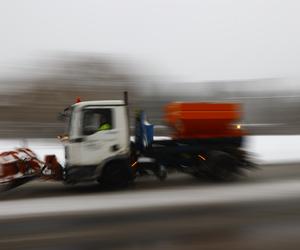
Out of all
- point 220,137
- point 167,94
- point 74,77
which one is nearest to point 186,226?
point 220,137

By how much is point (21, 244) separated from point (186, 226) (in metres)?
2.33

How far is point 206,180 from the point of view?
11.5m

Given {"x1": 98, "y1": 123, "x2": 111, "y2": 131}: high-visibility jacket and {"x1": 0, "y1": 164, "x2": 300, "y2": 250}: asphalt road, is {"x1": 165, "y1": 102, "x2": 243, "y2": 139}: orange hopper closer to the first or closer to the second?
{"x1": 0, "y1": 164, "x2": 300, "y2": 250}: asphalt road

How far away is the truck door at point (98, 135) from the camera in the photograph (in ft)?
32.5

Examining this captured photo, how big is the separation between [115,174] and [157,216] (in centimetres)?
272

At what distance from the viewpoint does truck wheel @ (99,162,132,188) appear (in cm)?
1018

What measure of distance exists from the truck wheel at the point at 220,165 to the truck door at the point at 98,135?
2339mm

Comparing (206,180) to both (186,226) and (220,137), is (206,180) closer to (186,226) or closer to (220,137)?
(220,137)

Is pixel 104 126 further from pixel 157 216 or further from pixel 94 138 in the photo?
pixel 157 216

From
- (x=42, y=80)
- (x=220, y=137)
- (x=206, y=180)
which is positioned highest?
(x=42, y=80)

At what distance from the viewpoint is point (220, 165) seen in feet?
35.9

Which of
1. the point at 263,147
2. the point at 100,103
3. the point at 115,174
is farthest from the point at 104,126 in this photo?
the point at 263,147

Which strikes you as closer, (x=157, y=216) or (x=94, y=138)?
(x=157, y=216)

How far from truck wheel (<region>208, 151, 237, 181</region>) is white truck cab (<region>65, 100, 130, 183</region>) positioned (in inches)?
82.7
